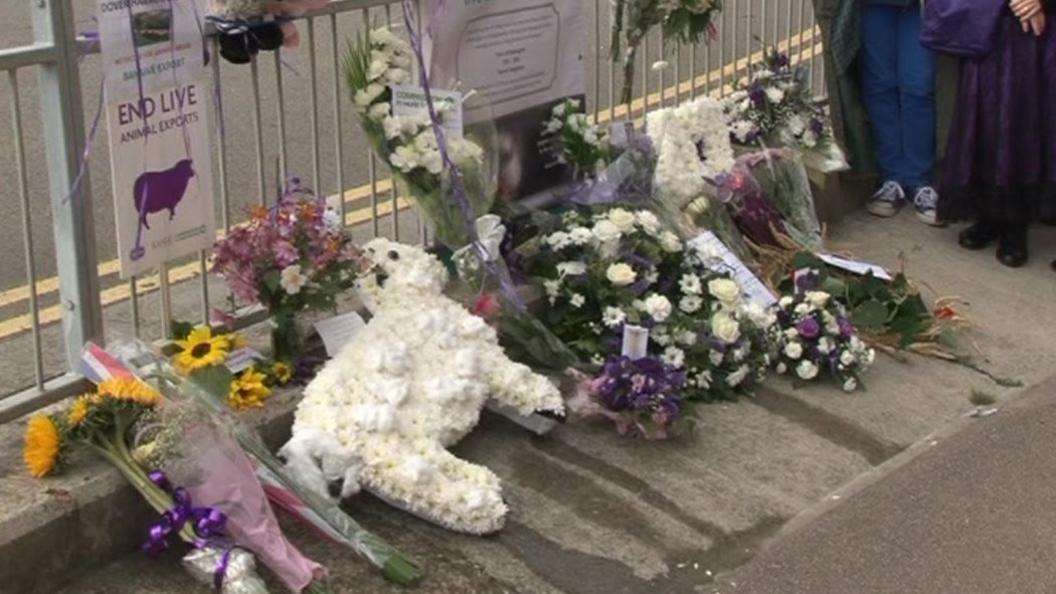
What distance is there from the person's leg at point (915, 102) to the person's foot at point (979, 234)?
347 millimetres

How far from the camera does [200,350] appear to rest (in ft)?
13.7

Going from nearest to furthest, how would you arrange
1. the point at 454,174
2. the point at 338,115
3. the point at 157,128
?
the point at 157,128 < the point at 454,174 < the point at 338,115

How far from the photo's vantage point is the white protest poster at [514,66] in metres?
4.96

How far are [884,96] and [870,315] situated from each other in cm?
152

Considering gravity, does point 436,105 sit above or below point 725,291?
above

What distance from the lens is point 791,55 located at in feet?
22.6

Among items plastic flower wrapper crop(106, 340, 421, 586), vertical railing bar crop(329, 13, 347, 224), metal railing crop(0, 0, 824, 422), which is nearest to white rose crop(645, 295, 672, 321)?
metal railing crop(0, 0, 824, 422)

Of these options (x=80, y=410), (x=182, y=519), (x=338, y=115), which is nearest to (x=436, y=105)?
(x=338, y=115)

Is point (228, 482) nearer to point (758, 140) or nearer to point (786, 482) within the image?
point (786, 482)

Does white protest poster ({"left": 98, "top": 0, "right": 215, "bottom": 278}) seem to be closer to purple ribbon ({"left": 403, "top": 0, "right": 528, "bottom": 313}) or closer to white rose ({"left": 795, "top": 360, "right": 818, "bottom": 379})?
purple ribbon ({"left": 403, "top": 0, "right": 528, "bottom": 313})

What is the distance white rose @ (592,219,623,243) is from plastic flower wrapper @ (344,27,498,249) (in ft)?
1.49

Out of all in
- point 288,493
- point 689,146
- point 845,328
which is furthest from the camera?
point 689,146

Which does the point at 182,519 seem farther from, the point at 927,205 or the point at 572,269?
the point at 927,205

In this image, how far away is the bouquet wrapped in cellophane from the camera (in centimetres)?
361
